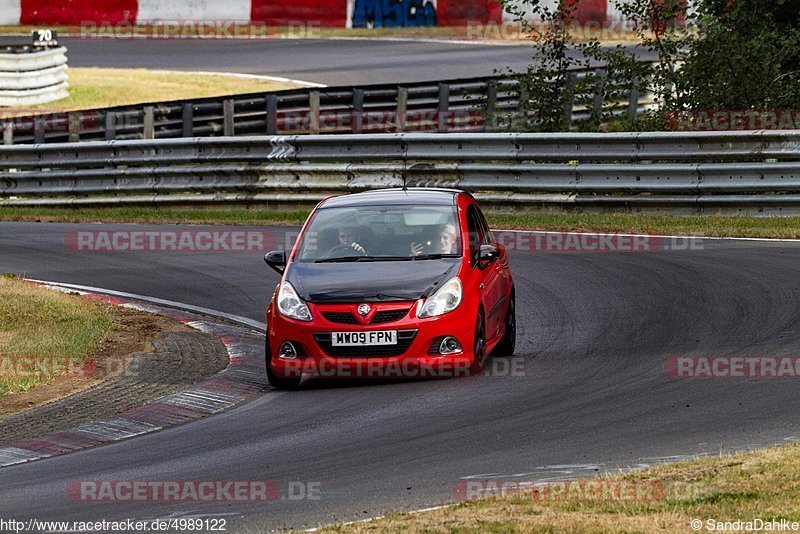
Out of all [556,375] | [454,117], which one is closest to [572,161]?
[454,117]

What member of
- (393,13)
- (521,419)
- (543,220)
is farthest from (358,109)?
(521,419)

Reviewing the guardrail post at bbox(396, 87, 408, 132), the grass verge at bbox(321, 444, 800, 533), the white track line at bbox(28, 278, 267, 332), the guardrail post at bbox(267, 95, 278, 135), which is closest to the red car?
the white track line at bbox(28, 278, 267, 332)

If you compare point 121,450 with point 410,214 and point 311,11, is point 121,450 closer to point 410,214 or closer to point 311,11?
point 410,214

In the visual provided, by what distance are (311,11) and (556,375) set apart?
32958 mm

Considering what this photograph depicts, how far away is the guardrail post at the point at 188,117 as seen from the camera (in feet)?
87.2

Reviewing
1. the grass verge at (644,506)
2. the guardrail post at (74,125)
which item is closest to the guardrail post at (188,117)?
the guardrail post at (74,125)

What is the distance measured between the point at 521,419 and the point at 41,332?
558 centimetres

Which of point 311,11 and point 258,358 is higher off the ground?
point 311,11

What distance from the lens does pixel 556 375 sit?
11.1 m

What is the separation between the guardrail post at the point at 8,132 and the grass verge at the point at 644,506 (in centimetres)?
1979

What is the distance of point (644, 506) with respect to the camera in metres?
7.19

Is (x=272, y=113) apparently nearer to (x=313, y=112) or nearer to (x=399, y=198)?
(x=313, y=112)

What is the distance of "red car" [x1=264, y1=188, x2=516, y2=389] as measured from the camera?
10.9 metres

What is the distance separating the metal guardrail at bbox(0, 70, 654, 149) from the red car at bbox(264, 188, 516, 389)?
13121 mm
